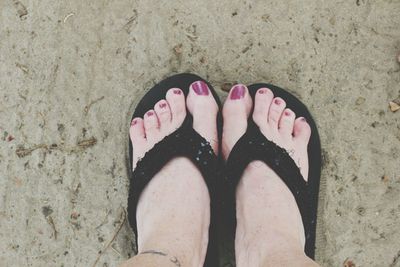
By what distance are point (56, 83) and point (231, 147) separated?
0.61 m

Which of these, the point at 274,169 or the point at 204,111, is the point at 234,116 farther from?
the point at 274,169

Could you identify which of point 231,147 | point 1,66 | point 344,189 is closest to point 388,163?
point 344,189

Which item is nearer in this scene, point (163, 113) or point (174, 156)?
point (174, 156)

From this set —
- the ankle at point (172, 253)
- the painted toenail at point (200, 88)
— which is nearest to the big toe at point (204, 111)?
the painted toenail at point (200, 88)

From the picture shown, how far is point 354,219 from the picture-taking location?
1794 mm

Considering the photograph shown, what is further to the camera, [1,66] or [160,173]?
[1,66]

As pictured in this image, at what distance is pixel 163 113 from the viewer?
182 cm

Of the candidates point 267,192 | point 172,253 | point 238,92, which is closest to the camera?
point 172,253

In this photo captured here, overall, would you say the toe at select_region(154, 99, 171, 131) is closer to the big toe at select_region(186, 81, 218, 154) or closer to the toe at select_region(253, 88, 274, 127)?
the big toe at select_region(186, 81, 218, 154)

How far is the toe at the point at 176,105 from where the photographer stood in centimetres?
180

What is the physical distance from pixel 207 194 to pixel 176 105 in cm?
31

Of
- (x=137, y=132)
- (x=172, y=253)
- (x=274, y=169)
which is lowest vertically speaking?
(x=172, y=253)

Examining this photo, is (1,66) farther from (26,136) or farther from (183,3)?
(183,3)

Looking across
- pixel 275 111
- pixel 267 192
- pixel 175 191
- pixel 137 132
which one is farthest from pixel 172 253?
pixel 275 111
